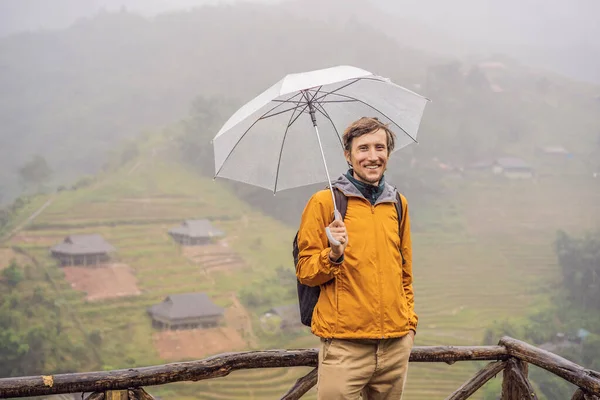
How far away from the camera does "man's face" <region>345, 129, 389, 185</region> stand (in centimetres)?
158

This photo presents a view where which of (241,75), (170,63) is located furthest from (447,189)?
(170,63)

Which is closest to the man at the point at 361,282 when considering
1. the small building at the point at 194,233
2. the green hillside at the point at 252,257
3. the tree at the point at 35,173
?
the green hillside at the point at 252,257

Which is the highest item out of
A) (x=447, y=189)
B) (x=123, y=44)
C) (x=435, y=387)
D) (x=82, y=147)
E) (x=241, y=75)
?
(x=123, y=44)

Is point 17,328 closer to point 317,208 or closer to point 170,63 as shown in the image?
point 317,208

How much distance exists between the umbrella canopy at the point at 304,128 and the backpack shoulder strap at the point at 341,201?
0.31 metres

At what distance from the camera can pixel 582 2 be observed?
7994 cm

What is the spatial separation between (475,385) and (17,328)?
2396cm

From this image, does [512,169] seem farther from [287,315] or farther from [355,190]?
[355,190]

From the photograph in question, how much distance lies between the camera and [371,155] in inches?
62.2

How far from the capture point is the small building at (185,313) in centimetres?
2572

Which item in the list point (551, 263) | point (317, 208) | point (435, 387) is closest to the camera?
point (317, 208)

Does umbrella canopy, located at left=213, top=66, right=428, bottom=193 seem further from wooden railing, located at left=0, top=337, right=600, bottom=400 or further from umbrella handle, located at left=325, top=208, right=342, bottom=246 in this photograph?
wooden railing, located at left=0, top=337, right=600, bottom=400

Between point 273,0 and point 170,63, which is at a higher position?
point 273,0

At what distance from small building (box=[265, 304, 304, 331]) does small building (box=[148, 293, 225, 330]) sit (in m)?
2.40
